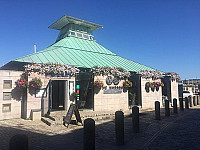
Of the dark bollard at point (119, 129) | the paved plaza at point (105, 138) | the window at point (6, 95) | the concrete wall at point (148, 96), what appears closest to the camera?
the paved plaza at point (105, 138)

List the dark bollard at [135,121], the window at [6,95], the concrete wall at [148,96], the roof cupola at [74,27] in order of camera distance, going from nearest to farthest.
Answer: the dark bollard at [135,121] < the window at [6,95] < the concrete wall at [148,96] < the roof cupola at [74,27]

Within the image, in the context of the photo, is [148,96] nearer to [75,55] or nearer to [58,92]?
[75,55]

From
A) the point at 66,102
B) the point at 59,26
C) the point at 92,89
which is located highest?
the point at 59,26

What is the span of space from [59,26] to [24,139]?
2176 cm

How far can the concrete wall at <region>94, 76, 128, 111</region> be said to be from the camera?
12919mm

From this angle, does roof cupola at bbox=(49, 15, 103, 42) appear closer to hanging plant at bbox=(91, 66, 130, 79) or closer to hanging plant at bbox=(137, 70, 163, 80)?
hanging plant at bbox=(91, 66, 130, 79)

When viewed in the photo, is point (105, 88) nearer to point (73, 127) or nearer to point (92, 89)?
point (92, 89)

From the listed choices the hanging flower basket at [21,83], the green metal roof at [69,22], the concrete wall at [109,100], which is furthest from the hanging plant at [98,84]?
the green metal roof at [69,22]

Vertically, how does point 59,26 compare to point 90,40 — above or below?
above

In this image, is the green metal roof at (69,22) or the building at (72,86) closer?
the building at (72,86)

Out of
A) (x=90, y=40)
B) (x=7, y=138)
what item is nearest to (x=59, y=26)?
(x=90, y=40)

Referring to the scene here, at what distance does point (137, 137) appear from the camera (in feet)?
21.8

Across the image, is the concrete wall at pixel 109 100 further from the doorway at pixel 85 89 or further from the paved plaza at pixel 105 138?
the paved plaza at pixel 105 138

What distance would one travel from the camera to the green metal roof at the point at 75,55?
42.1ft
